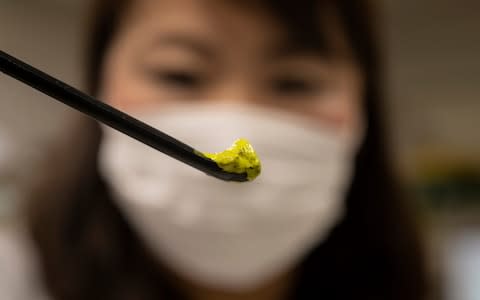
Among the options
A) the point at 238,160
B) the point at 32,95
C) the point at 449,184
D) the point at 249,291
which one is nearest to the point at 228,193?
the point at 249,291

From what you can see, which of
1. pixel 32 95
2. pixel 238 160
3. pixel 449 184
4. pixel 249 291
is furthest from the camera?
pixel 449 184

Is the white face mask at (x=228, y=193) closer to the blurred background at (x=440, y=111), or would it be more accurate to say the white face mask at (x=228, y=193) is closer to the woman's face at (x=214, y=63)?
the woman's face at (x=214, y=63)

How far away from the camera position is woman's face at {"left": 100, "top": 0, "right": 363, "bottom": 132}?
21.4 inches

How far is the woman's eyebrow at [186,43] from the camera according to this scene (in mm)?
548

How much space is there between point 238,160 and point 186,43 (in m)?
0.36

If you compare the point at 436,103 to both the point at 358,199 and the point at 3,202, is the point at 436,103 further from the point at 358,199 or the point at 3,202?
the point at 3,202

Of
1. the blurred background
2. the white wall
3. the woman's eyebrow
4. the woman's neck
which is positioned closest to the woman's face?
the woman's eyebrow

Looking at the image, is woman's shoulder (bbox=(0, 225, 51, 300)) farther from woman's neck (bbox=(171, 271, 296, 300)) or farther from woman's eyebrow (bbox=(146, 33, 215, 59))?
woman's eyebrow (bbox=(146, 33, 215, 59))

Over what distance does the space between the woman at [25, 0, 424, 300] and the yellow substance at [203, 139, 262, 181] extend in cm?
28

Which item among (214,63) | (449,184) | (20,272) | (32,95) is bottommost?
(20,272)

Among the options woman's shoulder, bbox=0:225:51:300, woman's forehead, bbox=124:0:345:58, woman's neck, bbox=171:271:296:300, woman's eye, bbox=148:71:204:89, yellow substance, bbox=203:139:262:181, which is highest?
woman's forehead, bbox=124:0:345:58

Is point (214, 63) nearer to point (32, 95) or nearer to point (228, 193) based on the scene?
point (228, 193)

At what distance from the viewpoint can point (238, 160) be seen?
0.21 metres

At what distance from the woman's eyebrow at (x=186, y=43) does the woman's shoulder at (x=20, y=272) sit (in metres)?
0.35
